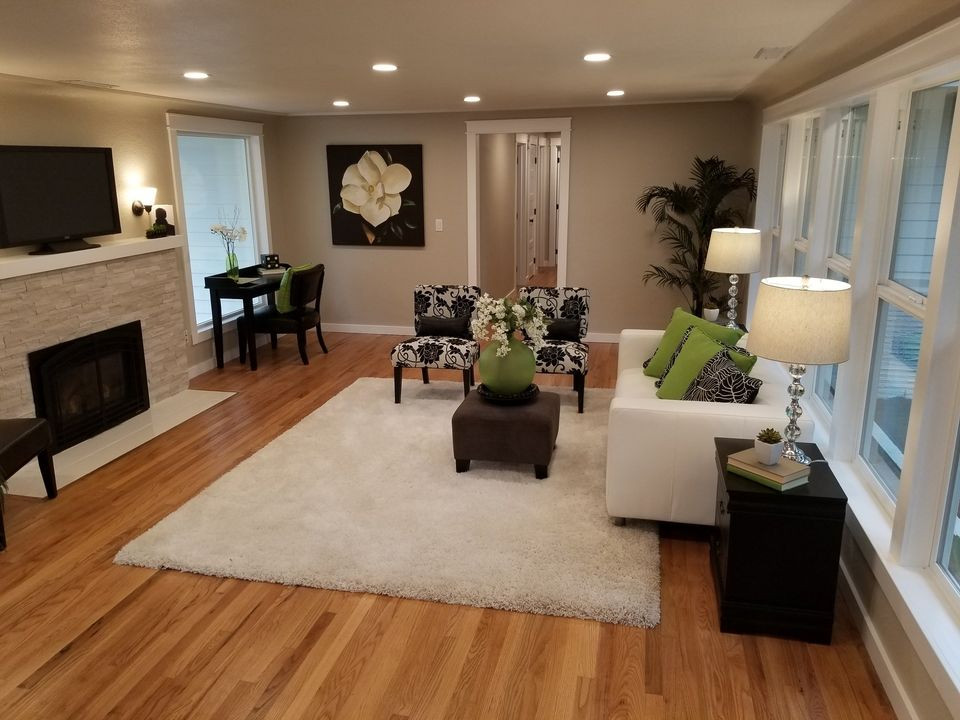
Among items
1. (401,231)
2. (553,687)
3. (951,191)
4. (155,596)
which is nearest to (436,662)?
(553,687)

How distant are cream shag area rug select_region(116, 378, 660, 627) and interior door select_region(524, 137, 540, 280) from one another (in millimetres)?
6641

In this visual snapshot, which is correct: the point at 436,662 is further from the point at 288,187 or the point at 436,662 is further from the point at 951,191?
the point at 288,187

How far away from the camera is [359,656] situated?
101 inches

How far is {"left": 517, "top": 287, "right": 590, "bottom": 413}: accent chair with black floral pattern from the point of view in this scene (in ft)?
16.3

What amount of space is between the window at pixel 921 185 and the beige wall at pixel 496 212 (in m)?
4.76

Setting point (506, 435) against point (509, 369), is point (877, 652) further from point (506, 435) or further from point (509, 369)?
point (509, 369)

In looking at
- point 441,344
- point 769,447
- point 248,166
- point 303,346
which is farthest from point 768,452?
point 248,166

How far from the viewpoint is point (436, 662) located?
254 cm

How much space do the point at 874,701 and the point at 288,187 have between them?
6817mm

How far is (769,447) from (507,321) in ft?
5.76

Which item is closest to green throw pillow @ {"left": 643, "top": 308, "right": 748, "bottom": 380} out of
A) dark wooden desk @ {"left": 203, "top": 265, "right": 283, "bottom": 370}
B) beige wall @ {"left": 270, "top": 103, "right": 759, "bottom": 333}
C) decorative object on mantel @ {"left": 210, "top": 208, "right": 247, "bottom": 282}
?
beige wall @ {"left": 270, "top": 103, "right": 759, "bottom": 333}

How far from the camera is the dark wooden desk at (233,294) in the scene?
6012 millimetres

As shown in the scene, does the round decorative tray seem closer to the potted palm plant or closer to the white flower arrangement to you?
the white flower arrangement

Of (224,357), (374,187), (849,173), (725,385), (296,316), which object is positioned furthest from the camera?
(374,187)
